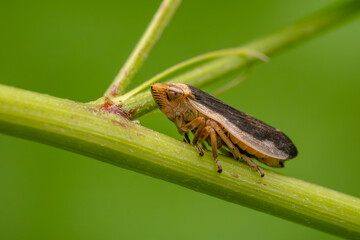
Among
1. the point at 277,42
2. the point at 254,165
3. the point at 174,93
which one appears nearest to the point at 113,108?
the point at 174,93

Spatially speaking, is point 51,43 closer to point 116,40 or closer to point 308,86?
point 116,40

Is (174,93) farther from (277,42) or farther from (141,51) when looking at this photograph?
(277,42)

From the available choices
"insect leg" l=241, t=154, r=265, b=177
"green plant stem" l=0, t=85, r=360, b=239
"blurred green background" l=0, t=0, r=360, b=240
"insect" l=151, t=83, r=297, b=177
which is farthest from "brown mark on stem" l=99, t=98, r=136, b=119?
"blurred green background" l=0, t=0, r=360, b=240

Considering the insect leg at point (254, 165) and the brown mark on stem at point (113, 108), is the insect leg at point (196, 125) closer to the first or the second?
the insect leg at point (254, 165)

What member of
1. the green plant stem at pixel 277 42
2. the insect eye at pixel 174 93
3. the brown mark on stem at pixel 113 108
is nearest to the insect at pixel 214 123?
the insect eye at pixel 174 93

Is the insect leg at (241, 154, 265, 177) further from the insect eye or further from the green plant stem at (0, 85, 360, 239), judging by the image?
the insect eye
